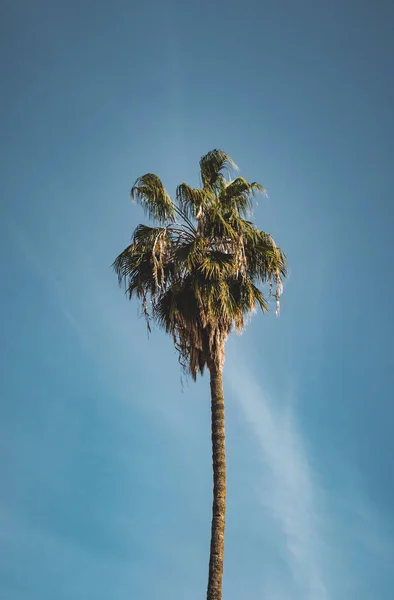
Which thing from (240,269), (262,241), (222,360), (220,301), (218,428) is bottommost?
(218,428)

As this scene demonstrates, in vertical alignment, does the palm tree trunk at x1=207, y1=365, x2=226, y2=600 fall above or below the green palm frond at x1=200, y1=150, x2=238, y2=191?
below

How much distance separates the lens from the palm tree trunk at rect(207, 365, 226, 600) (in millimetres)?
15812

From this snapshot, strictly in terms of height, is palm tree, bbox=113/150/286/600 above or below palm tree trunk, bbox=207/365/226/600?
above

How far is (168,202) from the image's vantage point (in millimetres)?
20297

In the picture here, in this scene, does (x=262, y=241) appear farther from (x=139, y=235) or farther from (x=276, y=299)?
(x=139, y=235)

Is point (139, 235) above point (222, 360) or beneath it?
above

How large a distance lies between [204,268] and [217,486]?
6135 millimetres

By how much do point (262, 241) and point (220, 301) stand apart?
264 cm

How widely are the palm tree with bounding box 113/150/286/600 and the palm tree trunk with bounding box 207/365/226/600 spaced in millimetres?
32

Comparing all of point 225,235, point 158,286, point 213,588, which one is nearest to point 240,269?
point 225,235

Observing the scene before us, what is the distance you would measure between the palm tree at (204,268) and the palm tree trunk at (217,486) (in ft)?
0.11

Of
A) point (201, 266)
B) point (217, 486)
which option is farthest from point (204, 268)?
point (217, 486)

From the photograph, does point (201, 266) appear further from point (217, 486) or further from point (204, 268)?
point (217, 486)

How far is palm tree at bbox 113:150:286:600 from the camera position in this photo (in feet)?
61.6
